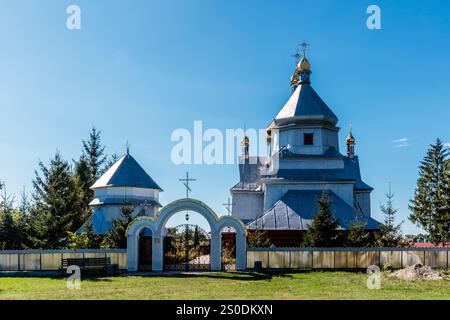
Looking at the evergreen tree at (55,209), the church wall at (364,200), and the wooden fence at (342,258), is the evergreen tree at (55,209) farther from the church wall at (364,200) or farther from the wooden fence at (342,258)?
the church wall at (364,200)

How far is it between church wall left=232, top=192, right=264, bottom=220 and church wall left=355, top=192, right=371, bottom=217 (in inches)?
304

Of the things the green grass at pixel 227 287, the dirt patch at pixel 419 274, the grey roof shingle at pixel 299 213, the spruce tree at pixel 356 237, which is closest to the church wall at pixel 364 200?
the grey roof shingle at pixel 299 213

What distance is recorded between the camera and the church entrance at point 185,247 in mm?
23828

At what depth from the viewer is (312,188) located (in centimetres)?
3216

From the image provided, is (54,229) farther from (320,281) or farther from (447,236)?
(447,236)

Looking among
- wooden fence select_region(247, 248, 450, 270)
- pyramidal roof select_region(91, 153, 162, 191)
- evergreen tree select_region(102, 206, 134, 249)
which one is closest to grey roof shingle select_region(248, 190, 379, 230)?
wooden fence select_region(247, 248, 450, 270)

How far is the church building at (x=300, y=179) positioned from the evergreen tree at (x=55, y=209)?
11976mm

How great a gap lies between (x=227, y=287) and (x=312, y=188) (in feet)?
52.2

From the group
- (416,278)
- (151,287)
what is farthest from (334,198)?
(151,287)

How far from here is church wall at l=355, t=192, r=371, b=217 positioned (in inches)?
1469

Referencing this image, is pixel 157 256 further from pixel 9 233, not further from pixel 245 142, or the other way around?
pixel 245 142

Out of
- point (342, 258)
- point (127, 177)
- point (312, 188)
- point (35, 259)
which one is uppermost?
point (127, 177)

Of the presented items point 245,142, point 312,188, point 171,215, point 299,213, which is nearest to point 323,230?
point 299,213
